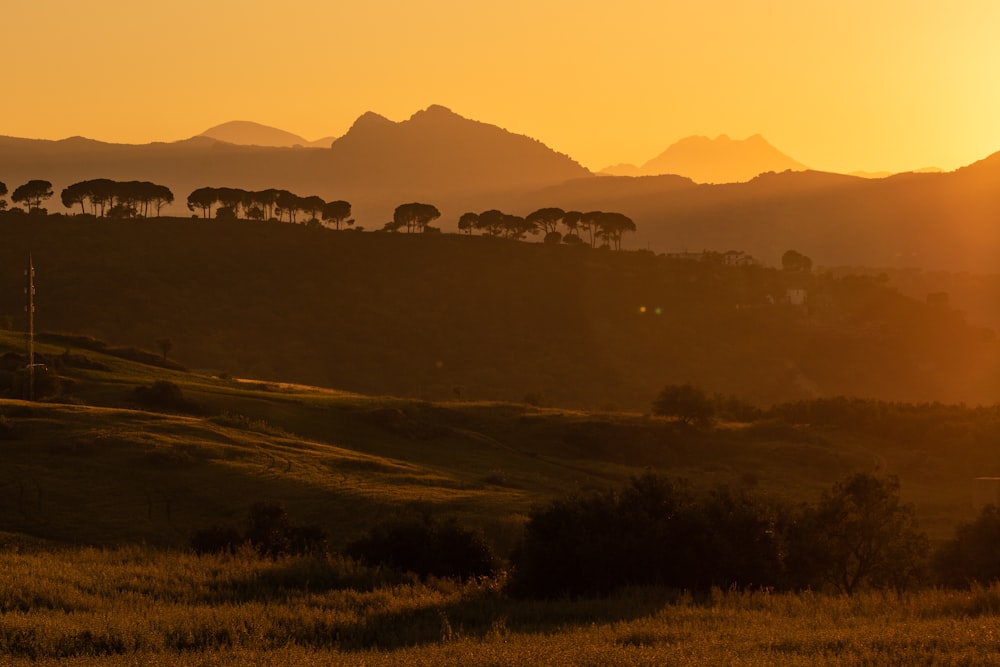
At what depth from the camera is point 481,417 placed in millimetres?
69062

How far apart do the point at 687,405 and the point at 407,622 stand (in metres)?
53.9

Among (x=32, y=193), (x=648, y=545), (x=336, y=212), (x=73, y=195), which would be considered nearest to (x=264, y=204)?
(x=336, y=212)

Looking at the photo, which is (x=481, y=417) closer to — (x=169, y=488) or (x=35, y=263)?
(x=169, y=488)

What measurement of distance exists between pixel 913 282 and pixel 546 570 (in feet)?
580

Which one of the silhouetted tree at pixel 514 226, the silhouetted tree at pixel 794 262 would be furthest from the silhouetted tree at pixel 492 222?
the silhouetted tree at pixel 794 262

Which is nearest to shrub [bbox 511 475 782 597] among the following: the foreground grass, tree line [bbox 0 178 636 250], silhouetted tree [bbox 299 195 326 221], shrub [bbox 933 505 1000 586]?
the foreground grass

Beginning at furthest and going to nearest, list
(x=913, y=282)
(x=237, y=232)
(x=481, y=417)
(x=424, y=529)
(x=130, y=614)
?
(x=913, y=282)
(x=237, y=232)
(x=481, y=417)
(x=424, y=529)
(x=130, y=614)

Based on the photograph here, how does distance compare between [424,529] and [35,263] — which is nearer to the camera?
[424,529]

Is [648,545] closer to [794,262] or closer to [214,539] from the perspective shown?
[214,539]

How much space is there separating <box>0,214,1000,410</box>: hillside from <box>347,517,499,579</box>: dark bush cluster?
74.7 m

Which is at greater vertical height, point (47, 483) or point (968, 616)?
point (968, 616)

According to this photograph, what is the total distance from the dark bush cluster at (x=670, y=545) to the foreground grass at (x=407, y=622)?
5.51 ft

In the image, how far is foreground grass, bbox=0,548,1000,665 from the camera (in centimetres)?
1504

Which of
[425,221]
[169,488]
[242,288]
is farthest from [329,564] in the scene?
[425,221]
